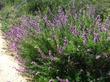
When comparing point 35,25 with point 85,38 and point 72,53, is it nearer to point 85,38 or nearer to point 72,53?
point 72,53

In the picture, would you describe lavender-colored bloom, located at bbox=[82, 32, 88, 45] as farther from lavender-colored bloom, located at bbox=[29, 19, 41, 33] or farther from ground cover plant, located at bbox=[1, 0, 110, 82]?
lavender-colored bloom, located at bbox=[29, 19, 41, 33]

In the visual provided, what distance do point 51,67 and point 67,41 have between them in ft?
1.38

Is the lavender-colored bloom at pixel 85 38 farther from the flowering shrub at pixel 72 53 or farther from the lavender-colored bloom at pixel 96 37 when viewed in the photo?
the lavender-colored bloom at pixel 96 37

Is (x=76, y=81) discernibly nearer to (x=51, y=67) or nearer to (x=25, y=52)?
(x=51, y=67)

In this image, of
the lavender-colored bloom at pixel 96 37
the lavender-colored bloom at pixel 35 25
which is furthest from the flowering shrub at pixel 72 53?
the lavender-colored bloom at pixel 35 25

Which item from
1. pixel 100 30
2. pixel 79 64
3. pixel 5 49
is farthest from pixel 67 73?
pixel 5 49

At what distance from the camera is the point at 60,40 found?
446 cm

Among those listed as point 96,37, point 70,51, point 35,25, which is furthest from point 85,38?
point 35,25

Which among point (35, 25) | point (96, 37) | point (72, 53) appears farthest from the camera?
point (35, 25)

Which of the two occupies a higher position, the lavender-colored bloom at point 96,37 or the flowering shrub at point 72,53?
the lavender-colored bloom at point 96,37

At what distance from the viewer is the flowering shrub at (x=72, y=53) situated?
4.08m

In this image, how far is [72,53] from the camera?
13.6ft

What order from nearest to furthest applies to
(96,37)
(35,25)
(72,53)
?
(96,37) → (72,53) → (35,25)

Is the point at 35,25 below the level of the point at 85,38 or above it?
below
